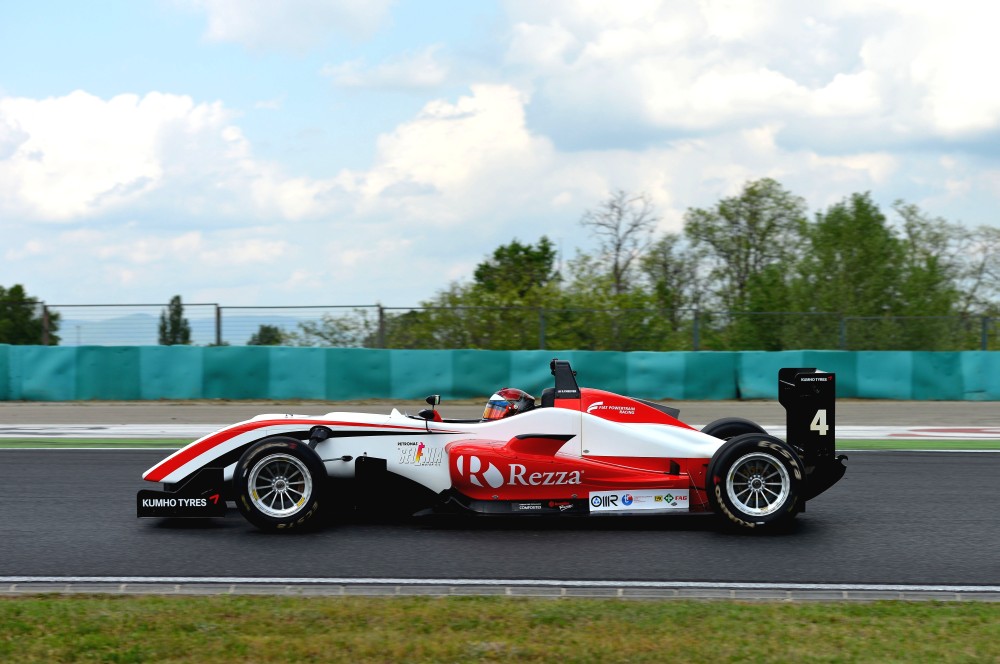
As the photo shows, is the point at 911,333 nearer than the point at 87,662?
No

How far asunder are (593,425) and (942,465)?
5803 millimetres

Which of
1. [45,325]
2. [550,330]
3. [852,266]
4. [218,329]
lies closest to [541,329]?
[550,330]

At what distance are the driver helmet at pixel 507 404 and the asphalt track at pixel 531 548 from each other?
0.84 metres

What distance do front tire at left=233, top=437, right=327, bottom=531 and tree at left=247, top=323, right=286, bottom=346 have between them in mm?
13918

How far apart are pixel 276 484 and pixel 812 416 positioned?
4114 millimetres

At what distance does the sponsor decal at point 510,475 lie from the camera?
7984mm

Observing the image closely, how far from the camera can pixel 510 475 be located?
801cm

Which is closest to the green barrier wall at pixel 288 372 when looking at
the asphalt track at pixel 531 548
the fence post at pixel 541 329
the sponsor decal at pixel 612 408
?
the fence post at pixel 541 329

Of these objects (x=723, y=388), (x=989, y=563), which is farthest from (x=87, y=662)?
(x=723, y=388)

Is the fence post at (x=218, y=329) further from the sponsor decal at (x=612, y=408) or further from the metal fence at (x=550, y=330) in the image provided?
the sponsor decal at (x=612, y=408)

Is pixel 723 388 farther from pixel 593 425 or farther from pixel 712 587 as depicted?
pixel 712 587

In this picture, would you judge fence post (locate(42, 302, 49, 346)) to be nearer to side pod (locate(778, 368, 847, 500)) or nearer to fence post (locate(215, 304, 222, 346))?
fence post (locate(215, 304, 222, 346))

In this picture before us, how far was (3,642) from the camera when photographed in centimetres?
513

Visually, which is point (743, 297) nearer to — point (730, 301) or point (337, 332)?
point (730, 301)
